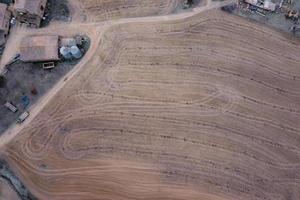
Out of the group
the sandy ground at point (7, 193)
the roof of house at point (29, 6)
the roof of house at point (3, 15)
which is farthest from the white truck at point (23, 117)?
the roof of house at point (29, 6)

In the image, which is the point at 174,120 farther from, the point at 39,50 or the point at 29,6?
the point at 29,6

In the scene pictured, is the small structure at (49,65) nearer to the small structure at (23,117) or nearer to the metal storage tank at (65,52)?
the metal storage tank at (65,52)

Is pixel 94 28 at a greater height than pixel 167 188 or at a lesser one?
greater

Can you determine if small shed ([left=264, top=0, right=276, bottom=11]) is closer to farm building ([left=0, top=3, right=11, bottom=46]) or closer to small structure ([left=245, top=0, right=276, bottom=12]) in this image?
small structure ([left=245, top=0, right=276, bottom=12])

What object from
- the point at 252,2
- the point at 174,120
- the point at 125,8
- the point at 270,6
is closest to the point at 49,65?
the point at 125,8

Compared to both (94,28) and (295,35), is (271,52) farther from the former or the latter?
(94,28)

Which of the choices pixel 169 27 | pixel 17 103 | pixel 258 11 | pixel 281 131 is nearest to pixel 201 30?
pixel 169 27
